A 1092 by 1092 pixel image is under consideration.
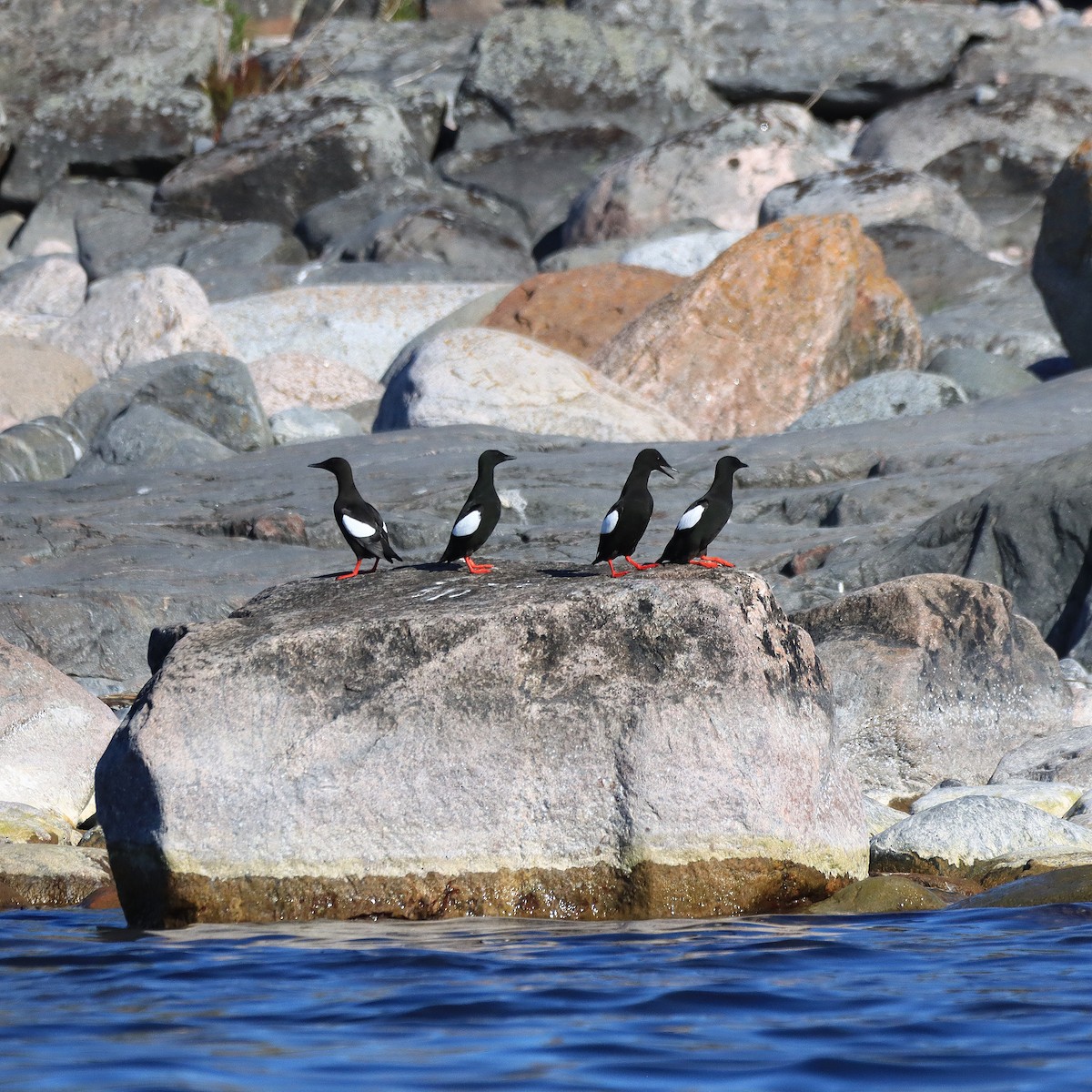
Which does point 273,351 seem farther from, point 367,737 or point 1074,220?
point 367,737

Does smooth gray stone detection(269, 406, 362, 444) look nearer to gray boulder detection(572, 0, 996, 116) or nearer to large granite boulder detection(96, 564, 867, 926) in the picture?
large granite boulder detection(96, 564, 867, 926)

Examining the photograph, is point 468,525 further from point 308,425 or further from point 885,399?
point 308,425

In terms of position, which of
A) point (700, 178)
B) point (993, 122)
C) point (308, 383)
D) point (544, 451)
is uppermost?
point (993, 122)

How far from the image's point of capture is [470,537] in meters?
6.67

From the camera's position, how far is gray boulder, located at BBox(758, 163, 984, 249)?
69.5 ft

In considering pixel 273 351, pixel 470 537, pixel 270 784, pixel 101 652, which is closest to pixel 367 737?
pixel 270 784

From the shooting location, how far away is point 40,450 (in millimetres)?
14750

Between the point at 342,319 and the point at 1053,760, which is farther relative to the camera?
the point at 342,319

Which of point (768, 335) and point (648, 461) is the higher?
point (768, 335)

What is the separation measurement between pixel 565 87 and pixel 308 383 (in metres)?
12.6

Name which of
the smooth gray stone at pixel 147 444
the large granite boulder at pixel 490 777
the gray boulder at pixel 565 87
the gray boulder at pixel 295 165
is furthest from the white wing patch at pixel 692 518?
the gray boulder at pixel 565 87

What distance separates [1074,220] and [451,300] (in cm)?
700

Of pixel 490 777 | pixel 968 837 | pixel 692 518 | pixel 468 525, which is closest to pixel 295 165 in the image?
pixel 468 525

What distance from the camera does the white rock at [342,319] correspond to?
18.6m
